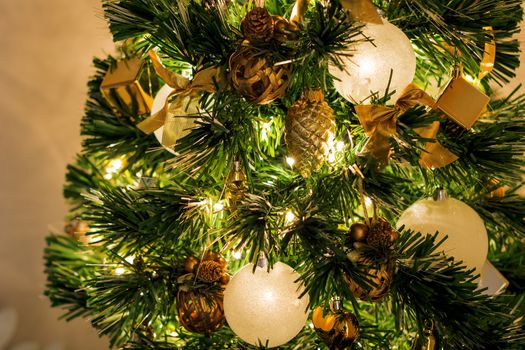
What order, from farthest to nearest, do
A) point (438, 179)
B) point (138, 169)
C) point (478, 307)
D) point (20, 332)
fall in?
point (20, 332), point (138, 169), point (438, 179), point (478, 307)

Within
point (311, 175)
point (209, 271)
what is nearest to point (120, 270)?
point (209, 271)

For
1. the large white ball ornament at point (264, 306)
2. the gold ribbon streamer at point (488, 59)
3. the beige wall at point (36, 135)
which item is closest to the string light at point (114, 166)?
the large white ball ornament at point (264, 306)

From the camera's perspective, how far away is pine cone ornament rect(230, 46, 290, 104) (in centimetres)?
47

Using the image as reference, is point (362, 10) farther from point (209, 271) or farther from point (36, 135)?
point (36, 135)

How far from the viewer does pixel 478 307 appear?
45 cm

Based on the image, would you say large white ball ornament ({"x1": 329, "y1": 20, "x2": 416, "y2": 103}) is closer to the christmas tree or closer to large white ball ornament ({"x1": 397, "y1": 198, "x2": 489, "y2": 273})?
the christmas tree

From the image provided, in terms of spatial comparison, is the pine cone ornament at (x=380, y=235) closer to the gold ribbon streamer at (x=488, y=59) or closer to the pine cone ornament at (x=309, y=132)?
the pine cone ornament at (x=309, y=132)

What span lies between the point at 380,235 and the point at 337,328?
3.7 inches

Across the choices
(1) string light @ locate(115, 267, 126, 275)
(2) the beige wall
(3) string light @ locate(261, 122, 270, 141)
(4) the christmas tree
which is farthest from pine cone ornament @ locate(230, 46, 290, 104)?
(2) the beige wall

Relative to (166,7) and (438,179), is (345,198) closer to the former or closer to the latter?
(438,179)

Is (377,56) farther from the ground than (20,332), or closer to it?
farther from the ground

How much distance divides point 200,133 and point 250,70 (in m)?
0.07

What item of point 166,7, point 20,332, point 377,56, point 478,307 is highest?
point 166,7

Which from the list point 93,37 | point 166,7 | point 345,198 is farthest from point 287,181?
point 93,37
